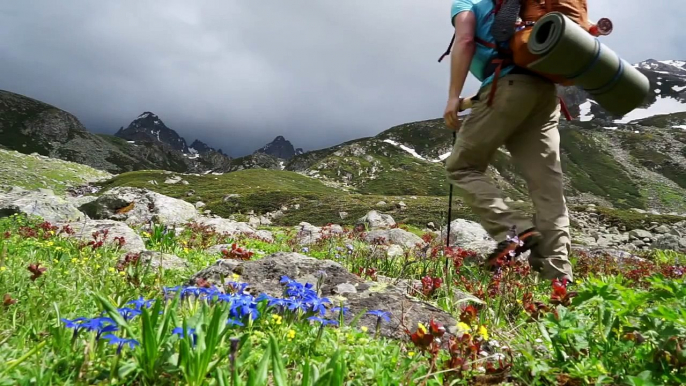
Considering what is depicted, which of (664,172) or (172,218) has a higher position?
(664,172)

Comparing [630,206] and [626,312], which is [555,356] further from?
[630,206]

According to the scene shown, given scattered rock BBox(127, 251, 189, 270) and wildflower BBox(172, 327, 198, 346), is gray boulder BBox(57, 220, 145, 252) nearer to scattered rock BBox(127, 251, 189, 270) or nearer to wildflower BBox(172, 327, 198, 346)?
scattered rock BBox(127, 251, 189, 270)

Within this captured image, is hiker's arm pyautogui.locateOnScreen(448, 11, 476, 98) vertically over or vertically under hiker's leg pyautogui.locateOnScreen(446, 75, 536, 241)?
over

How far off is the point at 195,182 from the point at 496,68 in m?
81.2

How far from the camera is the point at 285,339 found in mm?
2039

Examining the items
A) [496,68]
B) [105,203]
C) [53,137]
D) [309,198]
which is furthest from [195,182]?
[53,137]

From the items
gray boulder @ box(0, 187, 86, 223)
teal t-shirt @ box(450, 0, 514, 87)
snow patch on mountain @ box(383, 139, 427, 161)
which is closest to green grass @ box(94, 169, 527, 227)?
gray boulder @ box(0, 187, 86, 223)

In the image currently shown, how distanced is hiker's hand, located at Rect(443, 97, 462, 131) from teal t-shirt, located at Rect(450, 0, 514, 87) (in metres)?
0.35

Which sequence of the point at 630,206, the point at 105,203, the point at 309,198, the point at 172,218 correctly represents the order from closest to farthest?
1. the point at 172,218
2. the point at 105,203
3. the point at 309,198
4. the point at 630,206

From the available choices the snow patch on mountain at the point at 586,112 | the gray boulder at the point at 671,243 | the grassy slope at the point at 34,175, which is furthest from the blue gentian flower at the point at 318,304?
the snow patch on mountain at the point at 586,112

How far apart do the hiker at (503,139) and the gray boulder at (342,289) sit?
1.86 metres

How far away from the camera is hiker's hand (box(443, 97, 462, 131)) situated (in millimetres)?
5035

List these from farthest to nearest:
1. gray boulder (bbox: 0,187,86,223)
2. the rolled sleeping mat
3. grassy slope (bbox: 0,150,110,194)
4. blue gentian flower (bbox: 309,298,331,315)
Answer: grassy slope (bbox: 0,150,110,194) < gray boulder (bbox: 0,187,86,223) < the rolled sleeping mat < blue gentian flower (bbox: 309,298,331,315)

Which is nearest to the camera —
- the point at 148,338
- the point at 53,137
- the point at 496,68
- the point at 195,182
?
the point at 148,338
